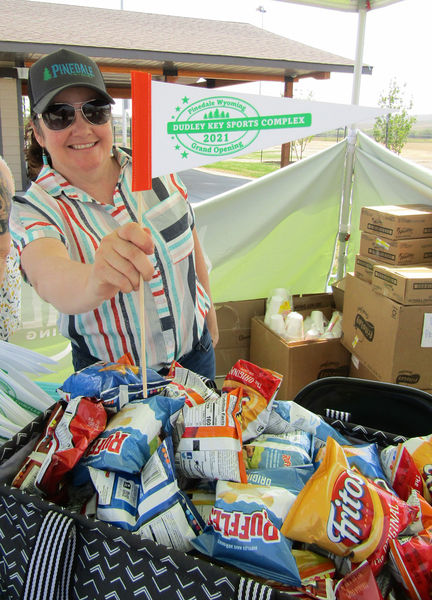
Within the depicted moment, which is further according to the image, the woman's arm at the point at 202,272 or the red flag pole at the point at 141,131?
the woman's arm at the point at 202,272

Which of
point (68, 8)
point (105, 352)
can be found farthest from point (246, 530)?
point (68, 8)

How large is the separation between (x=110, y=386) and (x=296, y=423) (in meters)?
0.33

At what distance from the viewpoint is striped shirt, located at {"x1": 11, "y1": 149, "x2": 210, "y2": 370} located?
111 centimetres

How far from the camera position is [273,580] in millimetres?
552

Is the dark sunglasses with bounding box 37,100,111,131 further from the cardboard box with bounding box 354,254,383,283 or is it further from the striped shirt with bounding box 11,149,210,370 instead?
the cardboard box with bounding box 354,254,383,283

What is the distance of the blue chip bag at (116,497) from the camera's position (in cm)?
59

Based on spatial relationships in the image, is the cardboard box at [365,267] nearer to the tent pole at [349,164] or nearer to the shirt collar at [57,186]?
the tent pole at [349,164]

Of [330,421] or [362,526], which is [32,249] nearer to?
[330,421]

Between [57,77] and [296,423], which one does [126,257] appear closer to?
[296,423]

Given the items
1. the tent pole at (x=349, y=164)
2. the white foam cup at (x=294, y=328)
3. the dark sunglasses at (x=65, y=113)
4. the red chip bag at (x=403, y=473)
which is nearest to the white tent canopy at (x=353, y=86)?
the tent pole at (x=349, y=164)

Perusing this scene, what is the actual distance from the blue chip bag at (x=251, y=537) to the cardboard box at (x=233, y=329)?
230 cm

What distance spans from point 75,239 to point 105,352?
0.99ft

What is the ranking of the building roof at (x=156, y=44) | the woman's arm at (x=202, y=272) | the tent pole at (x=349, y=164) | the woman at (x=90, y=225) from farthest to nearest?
the building roof at (x=156, y=44) < the tent pole at (x=349, y=164) < the woman's arm at (x=202, y=272) < the woman at (x=90, y=225)

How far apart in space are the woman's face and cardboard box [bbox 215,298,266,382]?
71.5 inches
